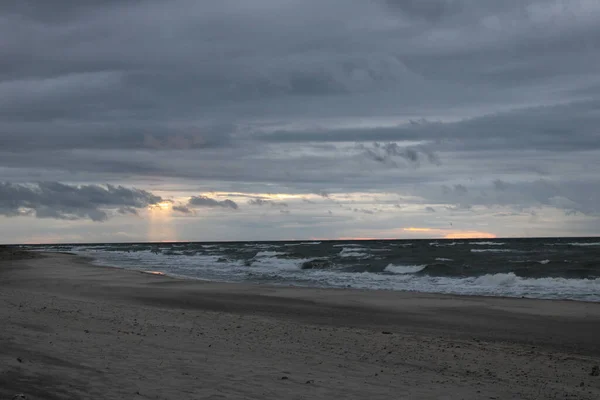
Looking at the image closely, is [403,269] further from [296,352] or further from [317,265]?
[296,352]

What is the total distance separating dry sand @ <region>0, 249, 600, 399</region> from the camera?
7.57m

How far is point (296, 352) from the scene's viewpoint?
10469 millimetres

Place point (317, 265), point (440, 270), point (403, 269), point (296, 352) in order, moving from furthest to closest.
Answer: point (317, 265)
point (403, 269)
point (440, 270)
point (296, 352)

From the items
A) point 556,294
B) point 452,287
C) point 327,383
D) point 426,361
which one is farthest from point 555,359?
point 452,287

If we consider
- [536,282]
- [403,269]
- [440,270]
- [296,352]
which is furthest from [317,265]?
[296,352]

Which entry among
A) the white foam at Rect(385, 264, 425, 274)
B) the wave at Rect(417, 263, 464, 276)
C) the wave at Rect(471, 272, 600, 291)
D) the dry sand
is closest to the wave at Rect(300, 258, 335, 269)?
the white foam at Rect(385, 264, 425, 274)

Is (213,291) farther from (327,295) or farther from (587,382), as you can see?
(587,382)

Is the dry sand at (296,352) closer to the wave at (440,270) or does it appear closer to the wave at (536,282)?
the wave at (536,282)

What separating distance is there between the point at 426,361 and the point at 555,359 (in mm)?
2708

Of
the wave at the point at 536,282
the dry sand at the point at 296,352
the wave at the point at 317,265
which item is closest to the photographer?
the dry sand at the point at 296,352

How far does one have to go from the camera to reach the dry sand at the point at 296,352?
24.8ft

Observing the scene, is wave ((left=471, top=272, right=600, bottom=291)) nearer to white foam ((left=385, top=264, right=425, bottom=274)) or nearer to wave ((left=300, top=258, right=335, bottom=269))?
white foam ((left=385, top=264, right=425, bottom=274))

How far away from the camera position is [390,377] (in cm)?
890

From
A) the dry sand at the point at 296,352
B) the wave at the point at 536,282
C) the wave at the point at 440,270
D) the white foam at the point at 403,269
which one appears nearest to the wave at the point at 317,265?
the white foam at the point at 403,269
